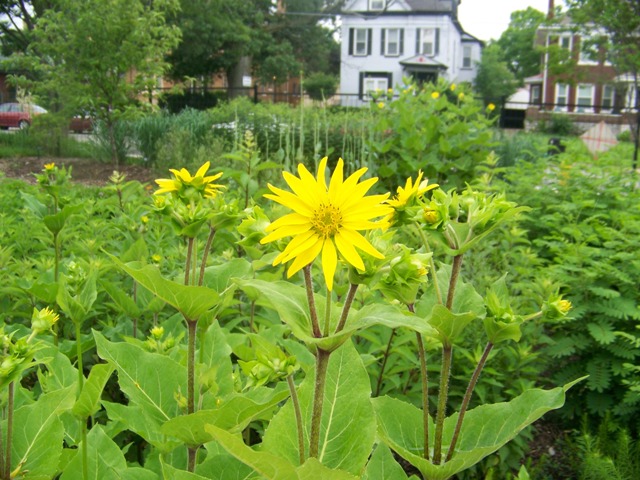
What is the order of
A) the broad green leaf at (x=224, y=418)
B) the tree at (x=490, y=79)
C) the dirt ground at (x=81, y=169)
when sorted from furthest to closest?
the tree at (x=490, y=79) < the dirt ground at (x=81, y=169) < the broad green leaf at (x=224, y=418)

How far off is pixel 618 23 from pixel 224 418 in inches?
661

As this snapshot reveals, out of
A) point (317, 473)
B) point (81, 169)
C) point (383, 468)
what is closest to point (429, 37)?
point (81, 169)

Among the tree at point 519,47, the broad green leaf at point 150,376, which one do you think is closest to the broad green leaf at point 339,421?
the broad green leaf at point 150,376

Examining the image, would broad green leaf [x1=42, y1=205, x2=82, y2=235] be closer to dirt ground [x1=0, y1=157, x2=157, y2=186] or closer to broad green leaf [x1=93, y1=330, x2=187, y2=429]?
broad green leaf [x1=93, y1=330, x2=187, y2=429]

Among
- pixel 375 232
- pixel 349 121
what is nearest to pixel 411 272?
pixel 375 232

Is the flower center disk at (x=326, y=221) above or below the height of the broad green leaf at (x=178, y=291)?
above

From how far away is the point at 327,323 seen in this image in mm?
1041

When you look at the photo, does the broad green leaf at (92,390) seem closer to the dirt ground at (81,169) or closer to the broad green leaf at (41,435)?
the broad green leaf at (41,435)

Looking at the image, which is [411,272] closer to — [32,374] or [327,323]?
[327,323]

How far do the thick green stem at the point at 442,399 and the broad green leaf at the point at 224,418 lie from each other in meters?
0.33

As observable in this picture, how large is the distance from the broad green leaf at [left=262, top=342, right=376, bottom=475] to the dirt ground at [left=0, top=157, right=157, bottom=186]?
30.2 feet

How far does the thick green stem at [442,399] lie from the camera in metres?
1.26

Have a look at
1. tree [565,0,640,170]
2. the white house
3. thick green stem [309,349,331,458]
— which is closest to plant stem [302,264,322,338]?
thick green stem [309,349,331,458]

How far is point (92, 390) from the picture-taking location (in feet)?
4.25
